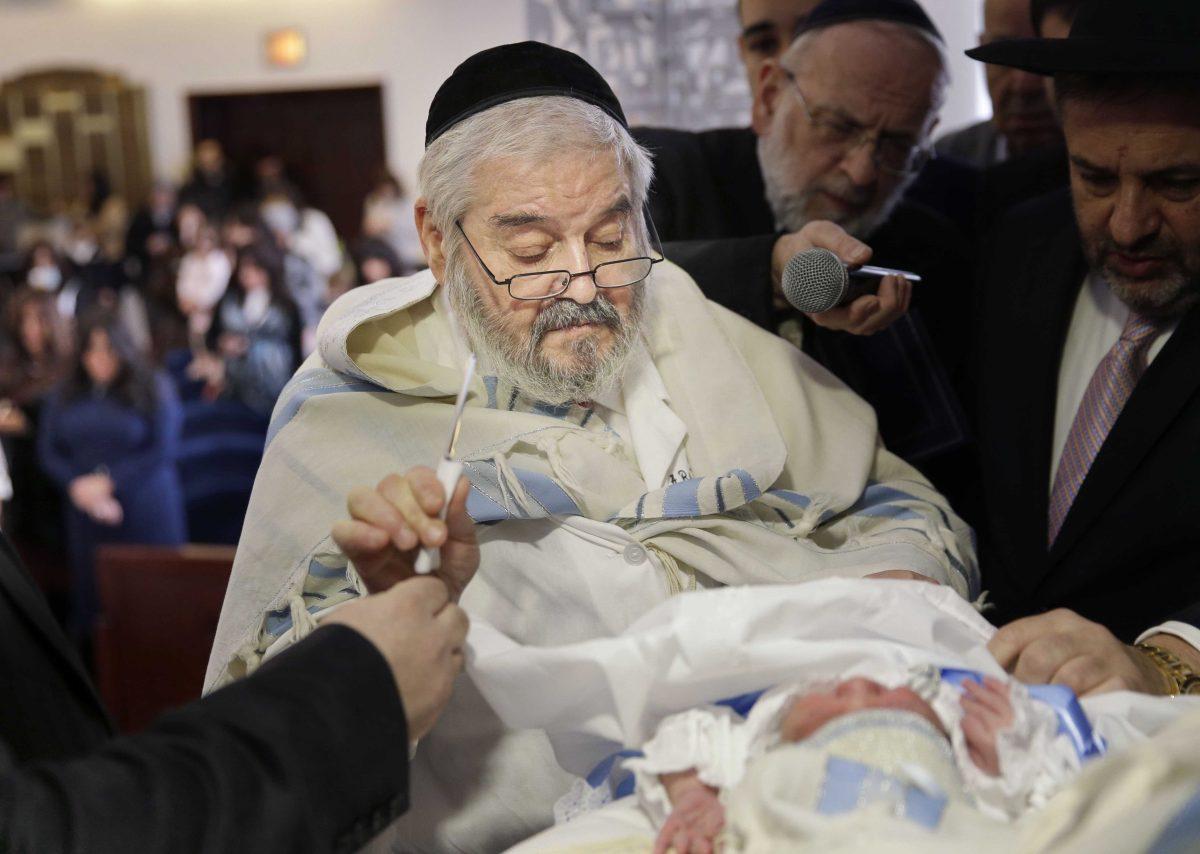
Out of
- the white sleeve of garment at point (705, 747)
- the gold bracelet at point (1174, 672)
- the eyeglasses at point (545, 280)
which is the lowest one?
the gold bracelet at point (1174, 672)

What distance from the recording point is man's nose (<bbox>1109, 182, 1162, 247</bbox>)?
8.66 feet

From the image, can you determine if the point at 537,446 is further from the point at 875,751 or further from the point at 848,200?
the point at 848,200

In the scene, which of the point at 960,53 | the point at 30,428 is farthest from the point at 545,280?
the point at 30,428

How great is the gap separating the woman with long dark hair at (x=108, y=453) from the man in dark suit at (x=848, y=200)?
4421mm

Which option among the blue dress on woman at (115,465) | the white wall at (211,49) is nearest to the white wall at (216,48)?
the white wall at (211,49)

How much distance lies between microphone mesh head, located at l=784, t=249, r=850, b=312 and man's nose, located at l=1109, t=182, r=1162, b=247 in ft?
2.01

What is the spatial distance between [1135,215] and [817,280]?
0.70 metres

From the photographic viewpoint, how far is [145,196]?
15.7m

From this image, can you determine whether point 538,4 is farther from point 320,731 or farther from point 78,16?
point 78,16

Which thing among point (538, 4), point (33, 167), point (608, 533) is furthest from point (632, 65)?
point (33, 167)

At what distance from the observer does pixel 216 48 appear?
15.7 metres

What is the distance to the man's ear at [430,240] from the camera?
2.60 meters

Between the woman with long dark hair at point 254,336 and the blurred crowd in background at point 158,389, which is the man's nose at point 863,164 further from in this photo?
the woman with long dark hair at point 254,336

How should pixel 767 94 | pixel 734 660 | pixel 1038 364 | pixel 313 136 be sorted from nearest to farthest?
pixel 734 660 < pixel 1038 364 < pixel 767 94 < pixel 313 136
